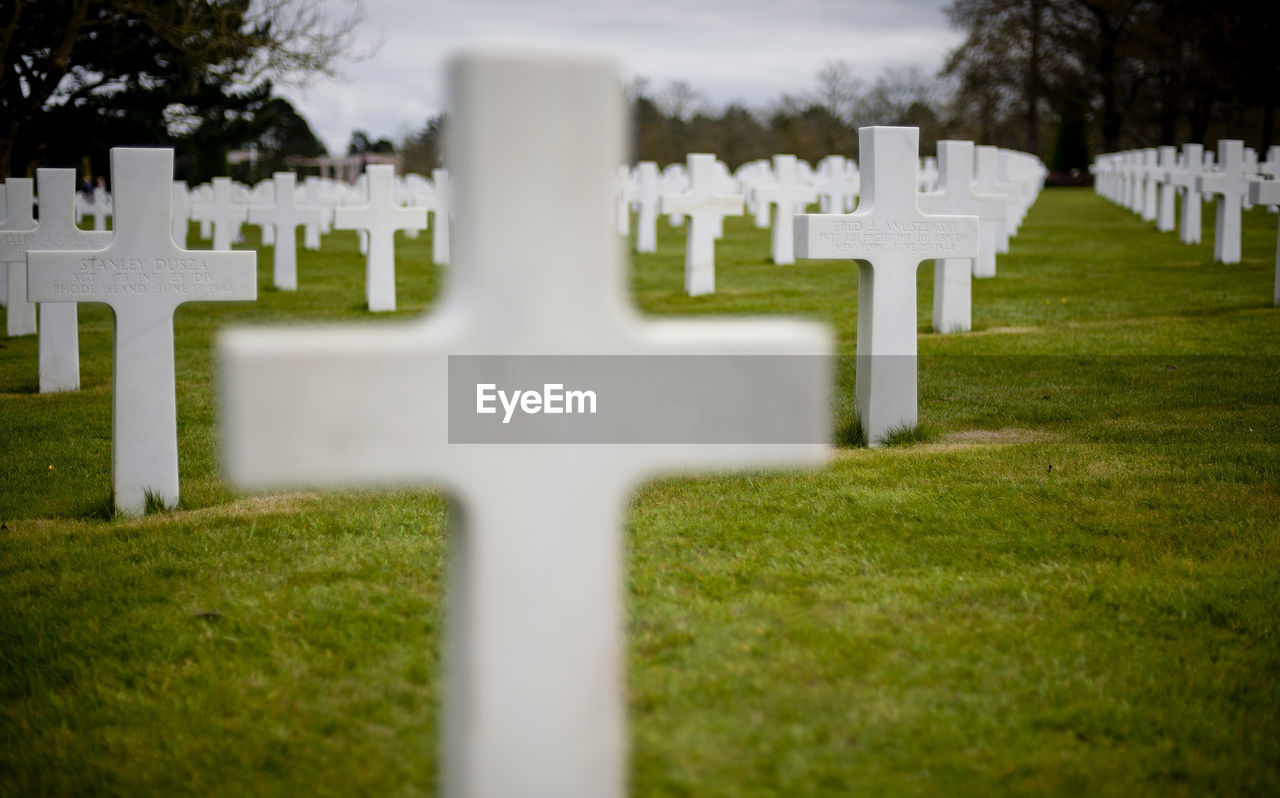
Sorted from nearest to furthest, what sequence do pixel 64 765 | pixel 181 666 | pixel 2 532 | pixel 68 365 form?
pixel 64 765
pixel 181 666
pixel 2 532
pixel 68 365

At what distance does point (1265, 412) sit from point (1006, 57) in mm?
47773

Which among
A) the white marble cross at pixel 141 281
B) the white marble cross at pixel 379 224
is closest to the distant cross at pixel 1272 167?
the white marble cross at pixel 379 224

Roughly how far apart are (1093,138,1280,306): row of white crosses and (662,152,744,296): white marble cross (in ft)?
18.3

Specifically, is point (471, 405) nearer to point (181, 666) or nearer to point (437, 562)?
point (181, 666)

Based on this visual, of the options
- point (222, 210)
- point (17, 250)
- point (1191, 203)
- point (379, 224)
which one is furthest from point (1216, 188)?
point (222, 210)

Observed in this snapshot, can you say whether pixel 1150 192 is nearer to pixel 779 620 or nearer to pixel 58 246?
pixel 58 246

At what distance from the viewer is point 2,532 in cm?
504

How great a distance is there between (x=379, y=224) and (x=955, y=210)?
606cm

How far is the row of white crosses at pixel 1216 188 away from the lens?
49.5 feet

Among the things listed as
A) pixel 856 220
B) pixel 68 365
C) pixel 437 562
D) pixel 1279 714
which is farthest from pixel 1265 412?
pixel 68 365

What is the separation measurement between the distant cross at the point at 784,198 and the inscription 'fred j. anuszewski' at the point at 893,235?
10724 mm

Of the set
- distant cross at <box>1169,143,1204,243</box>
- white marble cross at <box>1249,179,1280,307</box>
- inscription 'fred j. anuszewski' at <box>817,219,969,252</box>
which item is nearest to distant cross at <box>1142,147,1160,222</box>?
distant cross at <box>1169,143,1204,243</box>

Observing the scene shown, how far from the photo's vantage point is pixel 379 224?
43.5ft

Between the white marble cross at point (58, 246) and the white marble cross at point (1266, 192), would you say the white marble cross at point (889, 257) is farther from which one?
the white marble cross at point (1266, 192)
